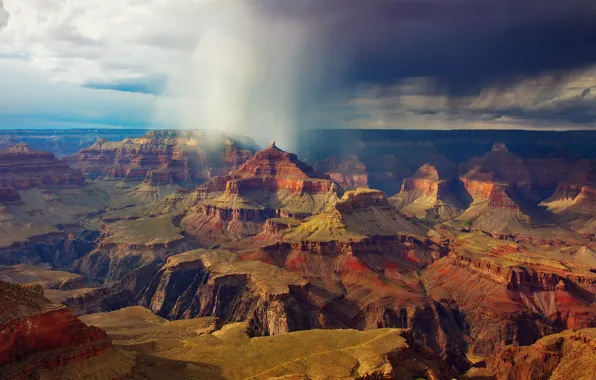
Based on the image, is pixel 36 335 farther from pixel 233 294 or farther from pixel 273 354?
pixel 233 294

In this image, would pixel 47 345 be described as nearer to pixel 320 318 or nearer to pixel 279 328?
pixel 279 328

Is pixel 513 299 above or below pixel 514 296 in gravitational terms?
below

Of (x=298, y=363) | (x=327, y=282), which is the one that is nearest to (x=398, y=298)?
(x=327, y=282)

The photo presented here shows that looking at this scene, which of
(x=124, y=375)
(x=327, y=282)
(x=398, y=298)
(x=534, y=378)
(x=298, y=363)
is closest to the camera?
(x=124, y=375)

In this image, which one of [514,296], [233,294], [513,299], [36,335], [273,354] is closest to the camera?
[36,335]

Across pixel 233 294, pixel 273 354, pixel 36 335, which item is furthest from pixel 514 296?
pixel 36 335

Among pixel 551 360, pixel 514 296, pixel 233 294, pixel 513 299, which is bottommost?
pixel 233 294

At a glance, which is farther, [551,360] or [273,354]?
[551,360]

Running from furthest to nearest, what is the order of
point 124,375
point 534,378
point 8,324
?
1. point 534,378
2. point 124,375
3. point 8,324
